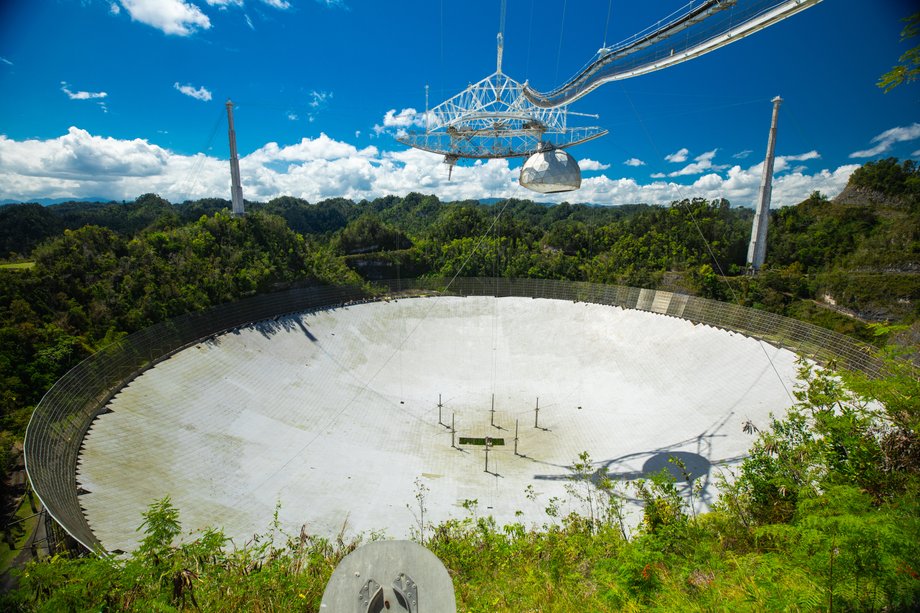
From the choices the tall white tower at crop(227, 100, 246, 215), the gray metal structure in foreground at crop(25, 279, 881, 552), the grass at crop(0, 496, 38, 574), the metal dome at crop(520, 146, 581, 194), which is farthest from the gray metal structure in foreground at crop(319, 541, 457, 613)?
the tall white tower at crop(227, 100, 246, 215)

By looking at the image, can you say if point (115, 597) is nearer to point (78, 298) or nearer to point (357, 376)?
point (357, 376)

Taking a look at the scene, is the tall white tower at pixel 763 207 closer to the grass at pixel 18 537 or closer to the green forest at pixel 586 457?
the green forest at pixel 586 457

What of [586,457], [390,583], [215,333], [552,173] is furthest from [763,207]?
[390,583]

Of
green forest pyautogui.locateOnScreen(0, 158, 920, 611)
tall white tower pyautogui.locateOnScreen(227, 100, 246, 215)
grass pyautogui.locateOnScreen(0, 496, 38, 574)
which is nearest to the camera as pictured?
green forest pyautogui.locateOnScreen(0, 158, 920, 611)

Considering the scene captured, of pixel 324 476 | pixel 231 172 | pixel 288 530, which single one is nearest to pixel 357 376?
pixel 324 476

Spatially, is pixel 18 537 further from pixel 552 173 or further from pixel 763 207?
pixel 763 207

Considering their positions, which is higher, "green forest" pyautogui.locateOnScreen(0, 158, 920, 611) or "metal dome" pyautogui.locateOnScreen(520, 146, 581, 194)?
"metal dome" pyautogui.locateOnScreen(520, 146, 581, 194)

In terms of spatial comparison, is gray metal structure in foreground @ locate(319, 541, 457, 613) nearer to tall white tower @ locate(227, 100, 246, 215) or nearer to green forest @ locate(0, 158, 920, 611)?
green forest @ locate(0, 158, 920, 611)

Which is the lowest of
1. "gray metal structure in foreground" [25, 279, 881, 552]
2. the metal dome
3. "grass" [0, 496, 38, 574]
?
"grass" [0, 496, 38, 574]
